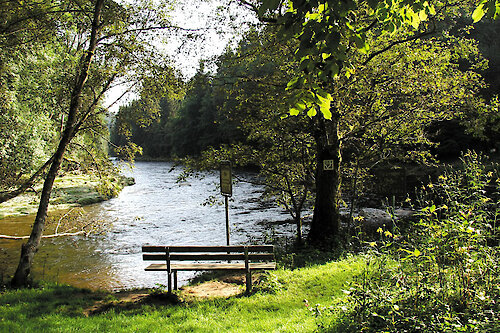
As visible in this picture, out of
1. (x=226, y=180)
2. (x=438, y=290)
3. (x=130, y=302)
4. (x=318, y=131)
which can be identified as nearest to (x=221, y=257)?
(x=130, y=302)

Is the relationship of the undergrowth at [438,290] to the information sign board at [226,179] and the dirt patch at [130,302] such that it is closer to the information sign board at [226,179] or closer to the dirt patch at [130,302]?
the dirt patch at [130,302]

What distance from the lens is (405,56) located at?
8945mm

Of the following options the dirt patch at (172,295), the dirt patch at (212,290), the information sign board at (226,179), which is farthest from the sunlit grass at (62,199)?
the dirt patch at (212,290)

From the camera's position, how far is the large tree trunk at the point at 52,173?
25.1 ft

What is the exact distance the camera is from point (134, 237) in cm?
1483

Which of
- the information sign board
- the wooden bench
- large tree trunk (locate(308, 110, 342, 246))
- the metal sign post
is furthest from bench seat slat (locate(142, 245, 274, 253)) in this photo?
large tree trunk (locate(308, 110, 342, 246))

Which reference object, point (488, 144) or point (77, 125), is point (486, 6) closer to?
point (77, 125)

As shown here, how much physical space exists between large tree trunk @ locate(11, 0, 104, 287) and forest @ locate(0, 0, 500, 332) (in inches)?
1.3

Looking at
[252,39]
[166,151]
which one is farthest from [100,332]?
[166,151]

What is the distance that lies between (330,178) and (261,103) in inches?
109

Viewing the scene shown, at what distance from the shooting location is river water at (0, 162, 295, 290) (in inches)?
394

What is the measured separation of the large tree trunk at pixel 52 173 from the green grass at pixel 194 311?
0.63 meters

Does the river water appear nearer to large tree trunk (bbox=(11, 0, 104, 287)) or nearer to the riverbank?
the riverbank

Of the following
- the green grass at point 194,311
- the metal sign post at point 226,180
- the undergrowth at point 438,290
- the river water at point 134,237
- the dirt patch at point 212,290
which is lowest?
the river water at point 134,237
